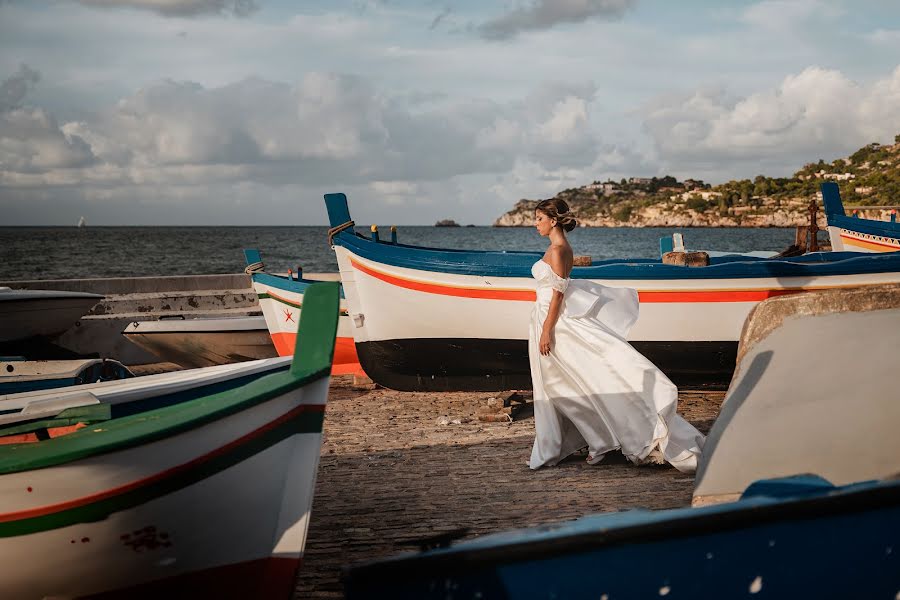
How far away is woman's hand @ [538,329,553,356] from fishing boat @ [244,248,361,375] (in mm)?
5772

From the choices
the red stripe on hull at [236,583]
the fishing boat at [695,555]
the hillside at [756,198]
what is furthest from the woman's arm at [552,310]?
the hillside at [756,198]

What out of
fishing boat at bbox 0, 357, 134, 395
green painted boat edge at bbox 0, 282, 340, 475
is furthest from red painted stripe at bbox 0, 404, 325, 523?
fishing boat at bbox 0, 357, 134, 395

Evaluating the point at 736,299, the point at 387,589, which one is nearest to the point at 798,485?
the point at 387,589

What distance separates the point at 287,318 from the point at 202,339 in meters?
1.46

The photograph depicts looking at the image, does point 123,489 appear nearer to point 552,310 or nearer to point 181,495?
point 181,495

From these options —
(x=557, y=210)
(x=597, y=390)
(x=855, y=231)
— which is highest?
(x=557, y=210)

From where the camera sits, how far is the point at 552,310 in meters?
5.88

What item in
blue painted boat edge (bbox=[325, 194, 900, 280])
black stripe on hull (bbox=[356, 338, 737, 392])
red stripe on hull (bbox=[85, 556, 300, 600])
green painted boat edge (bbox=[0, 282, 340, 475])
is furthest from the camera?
black stripe on hull (bbox=[356, 338, 737, 392])

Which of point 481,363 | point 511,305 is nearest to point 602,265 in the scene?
point 511,305

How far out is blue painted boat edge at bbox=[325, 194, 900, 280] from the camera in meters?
8.11

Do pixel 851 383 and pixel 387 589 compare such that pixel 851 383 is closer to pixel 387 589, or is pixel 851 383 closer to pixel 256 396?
pixel 387 589

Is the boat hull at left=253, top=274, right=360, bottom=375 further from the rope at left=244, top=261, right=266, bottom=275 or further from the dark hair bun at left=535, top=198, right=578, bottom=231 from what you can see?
the dark hair bun at left=535, top=198, right=578, bottom=231

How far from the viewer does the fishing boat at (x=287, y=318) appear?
37.5ft

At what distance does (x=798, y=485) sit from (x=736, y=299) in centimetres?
619
